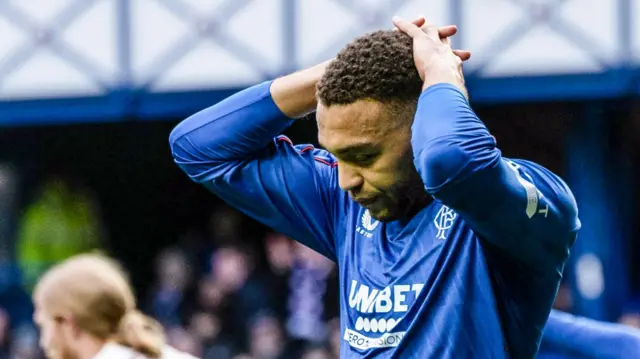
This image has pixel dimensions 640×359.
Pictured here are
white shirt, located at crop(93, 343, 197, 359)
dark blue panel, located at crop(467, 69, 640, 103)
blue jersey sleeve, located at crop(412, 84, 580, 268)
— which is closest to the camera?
blue jersey sleeve, located at crop(412, 84, 580, 268)

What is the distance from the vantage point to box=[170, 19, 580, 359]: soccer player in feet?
7.62

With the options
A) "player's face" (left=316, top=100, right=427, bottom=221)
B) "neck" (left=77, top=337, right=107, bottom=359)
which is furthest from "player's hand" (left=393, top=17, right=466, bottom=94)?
"neck" (left=77, top=337, right=107, bottom=359)

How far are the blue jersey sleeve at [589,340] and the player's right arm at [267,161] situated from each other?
796 millimetres

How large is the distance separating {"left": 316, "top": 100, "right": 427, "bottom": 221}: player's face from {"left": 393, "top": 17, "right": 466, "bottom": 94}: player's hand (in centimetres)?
12

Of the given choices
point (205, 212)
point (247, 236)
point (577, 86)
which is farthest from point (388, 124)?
point (205, 212)

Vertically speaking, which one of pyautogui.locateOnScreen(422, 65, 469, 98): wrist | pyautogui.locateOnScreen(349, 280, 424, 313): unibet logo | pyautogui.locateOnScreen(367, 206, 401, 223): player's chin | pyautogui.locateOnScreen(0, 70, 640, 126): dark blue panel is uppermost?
pyautogui.locateOnScreen(0, 70, 640, 126): dark blue panel

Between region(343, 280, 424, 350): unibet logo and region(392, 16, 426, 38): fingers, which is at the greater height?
region(392, 16, 426, 38): fingers

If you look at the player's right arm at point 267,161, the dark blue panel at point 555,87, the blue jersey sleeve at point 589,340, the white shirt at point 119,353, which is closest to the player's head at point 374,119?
the player's right arm at point 267,161

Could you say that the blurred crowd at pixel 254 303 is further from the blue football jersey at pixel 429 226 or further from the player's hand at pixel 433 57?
the player's hand at pixel 433 57

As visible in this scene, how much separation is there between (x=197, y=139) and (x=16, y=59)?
838 centimetres

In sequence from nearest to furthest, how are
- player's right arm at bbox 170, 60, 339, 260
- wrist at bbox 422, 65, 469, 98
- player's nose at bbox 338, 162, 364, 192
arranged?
wrist at bbox 422, 65, 469, 98 → player's nose at bbox 338, 162, 364, 192 → player's right arm at bbox 170, 60, 339, 260

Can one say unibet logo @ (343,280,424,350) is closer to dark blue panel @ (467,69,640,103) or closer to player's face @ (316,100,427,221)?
player's face @ (316,100,427,221)

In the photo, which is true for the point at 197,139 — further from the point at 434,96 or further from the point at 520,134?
the point at 520,134

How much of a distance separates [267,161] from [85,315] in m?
1.03
